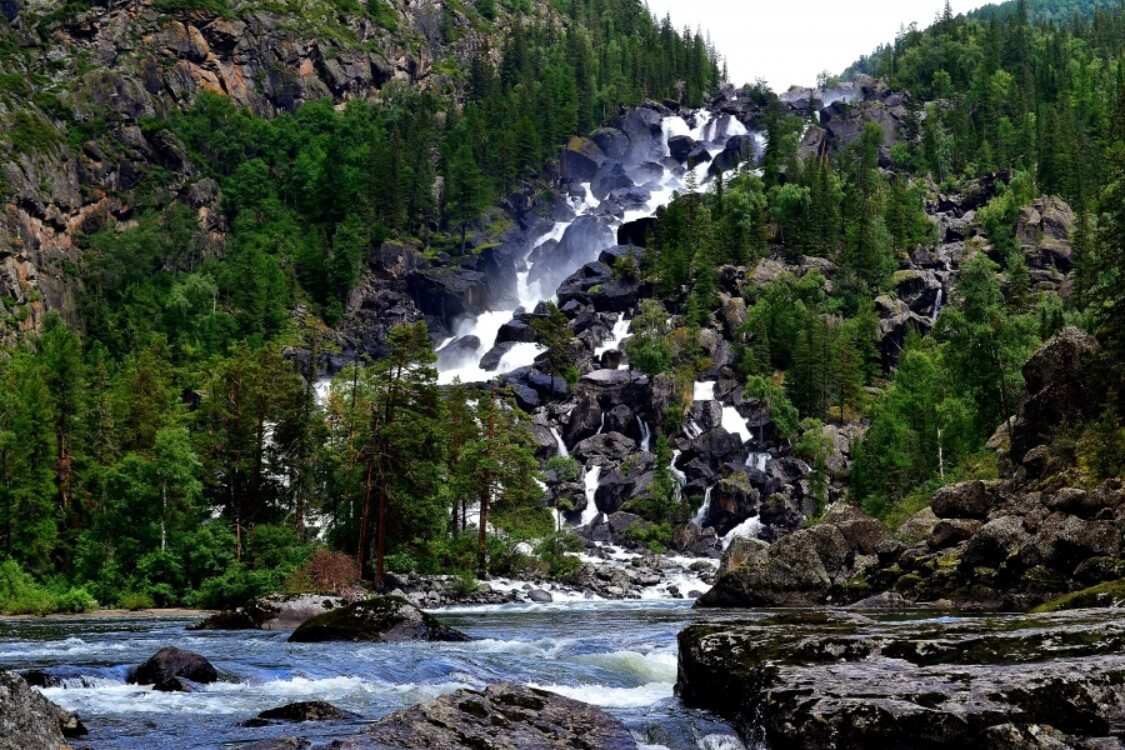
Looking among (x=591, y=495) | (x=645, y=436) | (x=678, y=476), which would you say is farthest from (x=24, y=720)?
(x=645, y=436)

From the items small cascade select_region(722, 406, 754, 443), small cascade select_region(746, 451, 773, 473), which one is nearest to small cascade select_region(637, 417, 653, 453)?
small cascade select_region(722, 406, 754, 443)

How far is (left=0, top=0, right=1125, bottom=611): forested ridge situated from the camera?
176ft

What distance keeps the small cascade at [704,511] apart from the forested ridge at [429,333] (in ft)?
3.97

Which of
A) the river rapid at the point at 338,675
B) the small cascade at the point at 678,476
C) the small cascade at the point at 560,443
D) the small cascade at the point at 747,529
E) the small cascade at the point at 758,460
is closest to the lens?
the river rapid at the point at 338,675

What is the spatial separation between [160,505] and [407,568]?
14.0 meters

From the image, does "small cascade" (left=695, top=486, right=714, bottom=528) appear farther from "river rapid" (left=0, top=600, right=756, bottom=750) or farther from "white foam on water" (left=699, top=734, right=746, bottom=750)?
"white foam on water" (left=699, top=734, right=746, bottom=750)

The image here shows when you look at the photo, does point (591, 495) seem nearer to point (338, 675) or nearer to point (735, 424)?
point (735, 424)

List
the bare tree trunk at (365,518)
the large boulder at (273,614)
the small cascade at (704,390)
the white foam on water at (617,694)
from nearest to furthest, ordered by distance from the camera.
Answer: the white foam on water at (617,694), the large boulder at (273,614), the bare tree trunk at (365,518), the small cascade at (704,390)

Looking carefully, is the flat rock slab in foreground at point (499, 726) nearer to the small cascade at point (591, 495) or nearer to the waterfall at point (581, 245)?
the small cascade at point (591, 495)

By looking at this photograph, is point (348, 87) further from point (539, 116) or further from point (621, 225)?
point (621, 225)

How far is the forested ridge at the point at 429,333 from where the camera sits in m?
53.7

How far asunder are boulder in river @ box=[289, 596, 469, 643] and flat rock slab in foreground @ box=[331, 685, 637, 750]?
14.7m

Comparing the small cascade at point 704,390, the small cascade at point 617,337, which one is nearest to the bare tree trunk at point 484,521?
the small cascade at point 704,390

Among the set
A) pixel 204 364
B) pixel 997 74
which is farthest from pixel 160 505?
pixel 997 74
